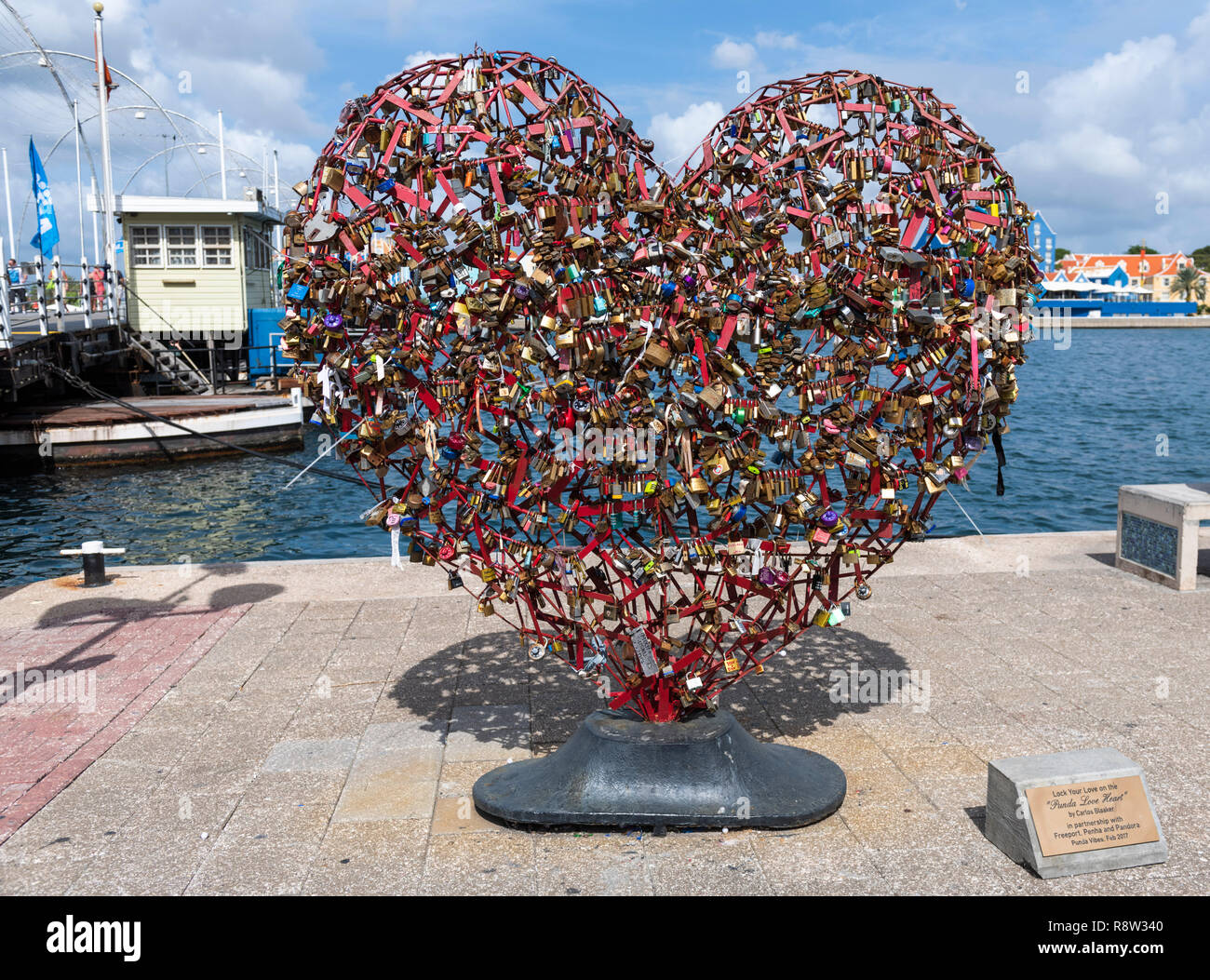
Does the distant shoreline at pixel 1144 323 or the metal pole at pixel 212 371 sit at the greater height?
the distant shoreline at pixel 1144 323

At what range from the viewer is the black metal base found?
17.0ft

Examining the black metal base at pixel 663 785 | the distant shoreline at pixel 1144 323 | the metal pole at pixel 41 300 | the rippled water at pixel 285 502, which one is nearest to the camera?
the black metal base at pixel 663 785

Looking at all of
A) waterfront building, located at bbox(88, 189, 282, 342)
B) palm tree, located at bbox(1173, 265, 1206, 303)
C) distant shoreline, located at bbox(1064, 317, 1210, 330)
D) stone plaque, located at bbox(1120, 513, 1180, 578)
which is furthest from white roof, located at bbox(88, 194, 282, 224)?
palm tree, located at bbox(1173, 265, 1206, 303)

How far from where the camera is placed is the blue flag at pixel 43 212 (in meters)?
28.9

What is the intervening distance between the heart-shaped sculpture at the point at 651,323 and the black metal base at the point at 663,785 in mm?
381

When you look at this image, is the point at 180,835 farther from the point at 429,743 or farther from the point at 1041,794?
the point at 1041,794

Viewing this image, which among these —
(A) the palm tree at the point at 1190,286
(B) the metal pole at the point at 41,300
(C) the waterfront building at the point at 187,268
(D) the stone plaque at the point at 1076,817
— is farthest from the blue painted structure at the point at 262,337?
(A) the palm tree at the point at 1190,286

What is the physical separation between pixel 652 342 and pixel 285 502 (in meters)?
18.6

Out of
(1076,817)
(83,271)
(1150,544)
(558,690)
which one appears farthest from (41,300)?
(1076,817)

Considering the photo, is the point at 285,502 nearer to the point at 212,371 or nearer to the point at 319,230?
the point at 212,371

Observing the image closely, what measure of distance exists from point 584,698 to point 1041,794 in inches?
125

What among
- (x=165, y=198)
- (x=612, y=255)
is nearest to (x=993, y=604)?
(x=612, y=255)

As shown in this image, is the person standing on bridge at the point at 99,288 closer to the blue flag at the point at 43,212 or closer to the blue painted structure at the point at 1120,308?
the blue flag at the point at 43,212

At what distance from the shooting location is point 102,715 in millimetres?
6914
